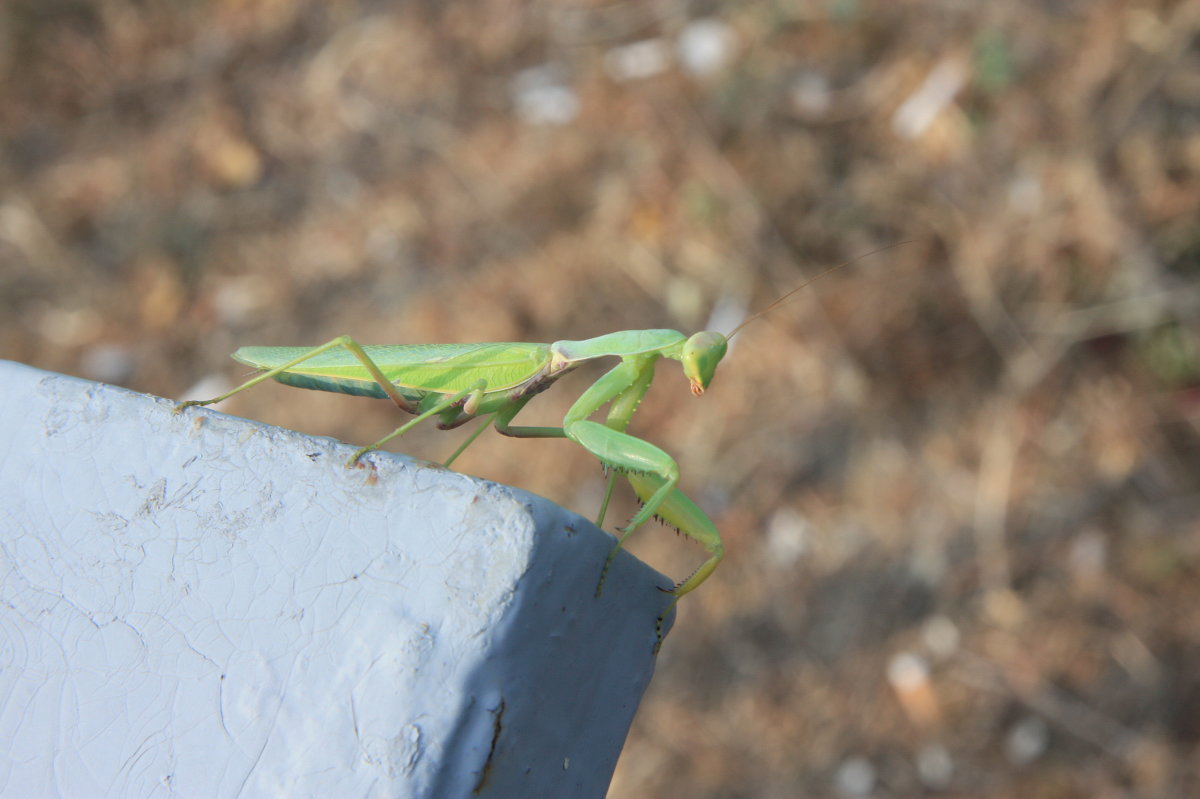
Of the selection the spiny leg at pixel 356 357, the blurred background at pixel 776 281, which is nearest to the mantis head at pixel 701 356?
the spiny leg at pixel 356 357

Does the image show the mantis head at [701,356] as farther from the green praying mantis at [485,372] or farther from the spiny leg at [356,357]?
the spiny leg at [356,357]

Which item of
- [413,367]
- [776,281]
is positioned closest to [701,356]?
[413,367]

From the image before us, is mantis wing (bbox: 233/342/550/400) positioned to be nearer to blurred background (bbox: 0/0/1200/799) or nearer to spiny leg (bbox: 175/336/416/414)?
spiny leg (bbox: 175/336/416/414)

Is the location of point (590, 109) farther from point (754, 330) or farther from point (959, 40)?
point (959, 40)

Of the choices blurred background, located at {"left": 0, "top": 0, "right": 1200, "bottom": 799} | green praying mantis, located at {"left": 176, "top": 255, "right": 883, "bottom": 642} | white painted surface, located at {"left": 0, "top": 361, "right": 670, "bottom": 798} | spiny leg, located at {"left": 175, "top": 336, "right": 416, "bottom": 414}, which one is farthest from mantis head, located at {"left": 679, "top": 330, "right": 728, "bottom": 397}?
blurred background, located at {"left": 0, "top": 0, "right": 1200, "bottom": 799}

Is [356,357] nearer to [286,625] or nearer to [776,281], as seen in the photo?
[286,625]

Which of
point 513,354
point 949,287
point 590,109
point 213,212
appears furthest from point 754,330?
point 213,212

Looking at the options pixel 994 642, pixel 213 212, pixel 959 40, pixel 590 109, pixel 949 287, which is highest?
pixel 213 212
